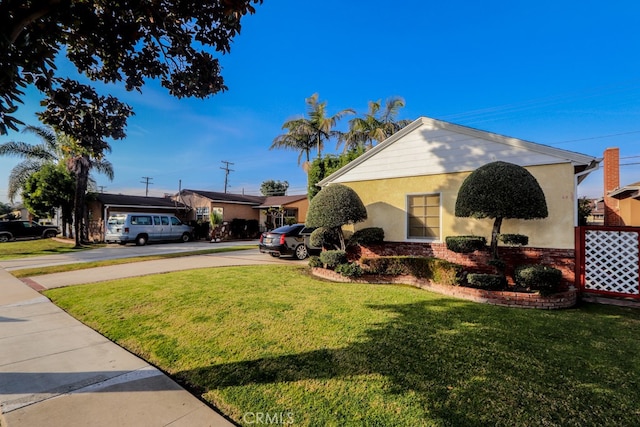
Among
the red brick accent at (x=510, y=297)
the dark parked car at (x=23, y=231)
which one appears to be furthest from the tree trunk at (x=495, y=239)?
the dark parked car at (x=23, y=231)

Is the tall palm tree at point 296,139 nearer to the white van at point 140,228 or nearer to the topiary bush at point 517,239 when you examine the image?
the white van at point 140,228

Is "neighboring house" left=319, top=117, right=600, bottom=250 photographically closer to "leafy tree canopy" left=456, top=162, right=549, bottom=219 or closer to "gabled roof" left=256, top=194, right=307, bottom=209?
"leafy tree canopy" left=456, top=162, right=549, bottom=219

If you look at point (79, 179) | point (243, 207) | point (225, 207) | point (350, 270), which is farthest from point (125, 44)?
point (243, 207)

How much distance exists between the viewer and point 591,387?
2771mm

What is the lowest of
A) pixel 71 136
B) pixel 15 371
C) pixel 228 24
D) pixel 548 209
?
pixel 15 371

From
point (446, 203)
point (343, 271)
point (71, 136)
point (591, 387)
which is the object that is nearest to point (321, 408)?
point (591, 387)

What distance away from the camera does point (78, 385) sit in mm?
2924

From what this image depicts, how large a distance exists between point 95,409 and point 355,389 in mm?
2311

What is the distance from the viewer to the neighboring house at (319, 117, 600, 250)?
6.56m

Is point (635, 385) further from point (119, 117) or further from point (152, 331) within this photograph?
point (119, 117)

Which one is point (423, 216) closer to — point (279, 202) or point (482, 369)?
point (482, 369)

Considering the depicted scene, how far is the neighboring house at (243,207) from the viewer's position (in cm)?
2417

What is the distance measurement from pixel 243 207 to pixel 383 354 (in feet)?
78.6

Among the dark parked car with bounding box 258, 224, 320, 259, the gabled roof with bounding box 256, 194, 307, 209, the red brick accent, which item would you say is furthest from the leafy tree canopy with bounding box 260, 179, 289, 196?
the red brick accent
